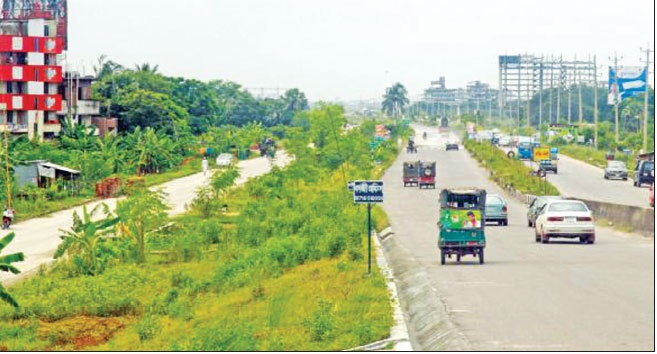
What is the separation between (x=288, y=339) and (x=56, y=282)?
57.0ft

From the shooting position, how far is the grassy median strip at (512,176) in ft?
243

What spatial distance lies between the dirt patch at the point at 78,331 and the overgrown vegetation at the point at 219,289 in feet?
0.10

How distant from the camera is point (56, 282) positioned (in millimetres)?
36469

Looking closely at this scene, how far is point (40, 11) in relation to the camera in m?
111

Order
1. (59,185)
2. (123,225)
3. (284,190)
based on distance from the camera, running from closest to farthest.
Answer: (123,225) → (284,190) → (59,185)

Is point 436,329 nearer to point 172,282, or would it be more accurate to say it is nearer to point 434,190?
point 172,282

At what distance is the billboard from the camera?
106688 millimetres

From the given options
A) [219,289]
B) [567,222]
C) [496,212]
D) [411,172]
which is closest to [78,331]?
[219,289]

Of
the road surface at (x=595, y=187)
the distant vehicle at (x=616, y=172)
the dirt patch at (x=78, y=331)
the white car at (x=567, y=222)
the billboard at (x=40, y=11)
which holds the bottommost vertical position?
the dirt patch at (x=78, y=331)

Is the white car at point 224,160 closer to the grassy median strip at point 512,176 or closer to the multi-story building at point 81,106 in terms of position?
the multi-story building at point 81,106

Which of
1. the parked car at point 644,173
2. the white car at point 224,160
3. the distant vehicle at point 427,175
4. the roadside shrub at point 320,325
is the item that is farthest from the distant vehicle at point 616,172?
the roadside shrub at point 320,325

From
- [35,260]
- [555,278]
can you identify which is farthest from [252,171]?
[555,278]

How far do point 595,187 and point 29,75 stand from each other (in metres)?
46.2

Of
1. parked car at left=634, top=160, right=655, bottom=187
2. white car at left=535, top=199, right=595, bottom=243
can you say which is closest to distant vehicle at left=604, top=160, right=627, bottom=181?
parked car at left=634, top=160, right=655, bottom=187
